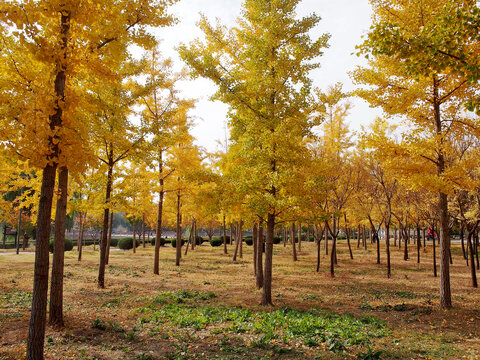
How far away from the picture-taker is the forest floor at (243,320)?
16.4 ft

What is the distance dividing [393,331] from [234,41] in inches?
334

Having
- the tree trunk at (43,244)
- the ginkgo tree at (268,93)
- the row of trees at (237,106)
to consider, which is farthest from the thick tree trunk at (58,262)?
the ginkgo tree at (268,93)

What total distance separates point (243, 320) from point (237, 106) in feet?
17.6

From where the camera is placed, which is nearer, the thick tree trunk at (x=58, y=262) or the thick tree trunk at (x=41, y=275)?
the thick tree trunk at (x=41, y=275)

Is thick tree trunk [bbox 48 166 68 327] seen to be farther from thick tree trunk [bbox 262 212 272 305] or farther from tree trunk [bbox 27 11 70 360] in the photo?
thick tree trunk [bbox 262 212 272 305]

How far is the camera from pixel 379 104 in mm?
8680

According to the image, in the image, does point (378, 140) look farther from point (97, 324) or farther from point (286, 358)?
point (97, 324)

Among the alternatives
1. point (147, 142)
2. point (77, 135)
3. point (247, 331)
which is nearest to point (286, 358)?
point (247, 331)

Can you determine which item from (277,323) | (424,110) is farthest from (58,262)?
(424,110)

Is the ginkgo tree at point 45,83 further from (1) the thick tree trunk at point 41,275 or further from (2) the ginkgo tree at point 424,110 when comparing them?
(2) the ginkgo tree at point 424,110

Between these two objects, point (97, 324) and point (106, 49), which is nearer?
point (106, 49)

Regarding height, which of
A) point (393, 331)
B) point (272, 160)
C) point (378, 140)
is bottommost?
point (393, 331)

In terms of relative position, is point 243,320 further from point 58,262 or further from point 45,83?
point 45,83

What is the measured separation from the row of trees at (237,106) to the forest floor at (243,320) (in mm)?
845
